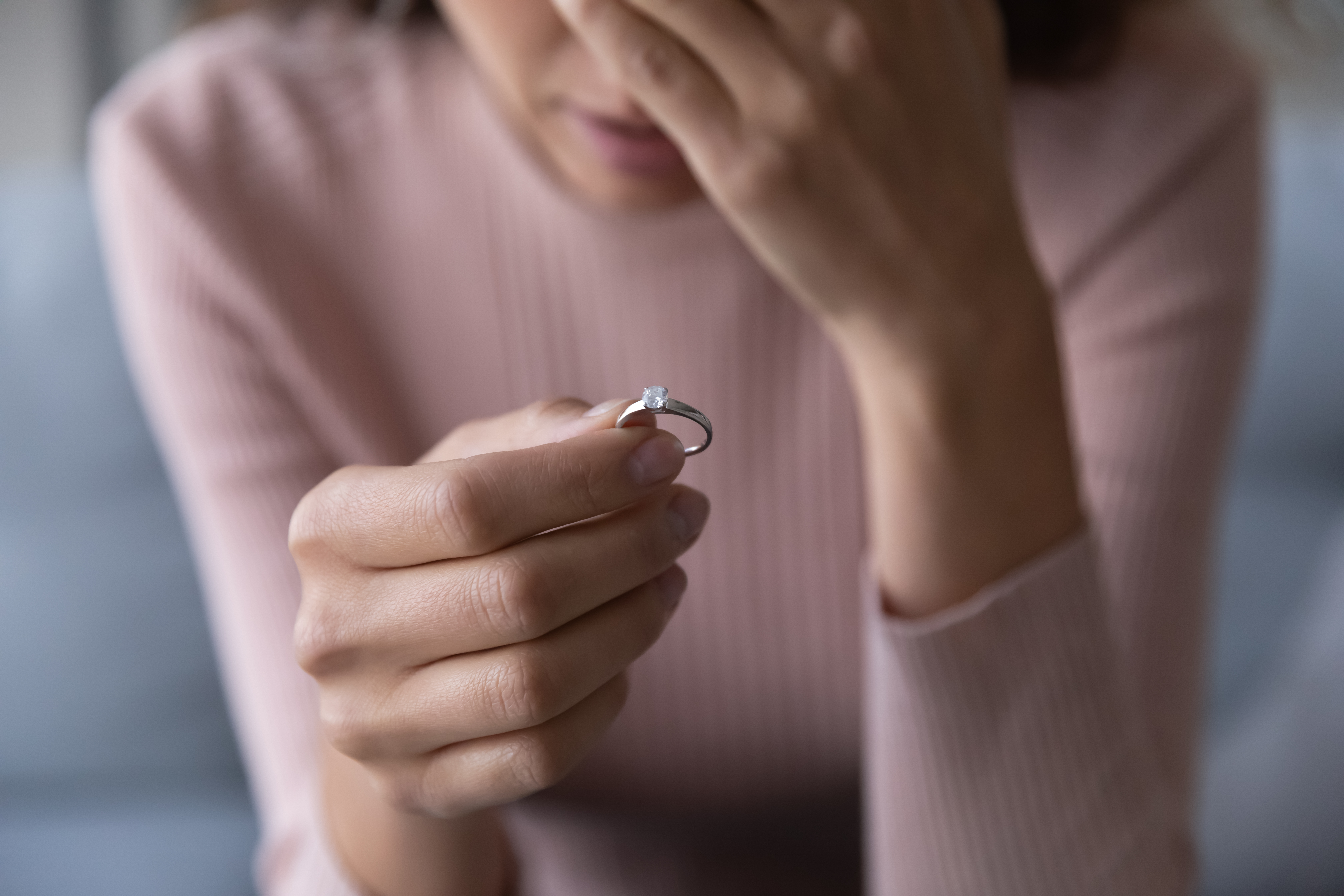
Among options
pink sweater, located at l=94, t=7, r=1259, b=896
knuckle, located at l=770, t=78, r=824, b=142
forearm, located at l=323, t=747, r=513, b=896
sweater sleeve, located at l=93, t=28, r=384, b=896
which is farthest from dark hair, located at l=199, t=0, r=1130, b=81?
forearm, located at l=323, t=747, r=513, b=896

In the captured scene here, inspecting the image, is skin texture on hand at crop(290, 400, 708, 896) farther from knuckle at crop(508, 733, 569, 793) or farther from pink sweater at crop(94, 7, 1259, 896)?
pink sweater at crop(94, 7, 1259, 896)

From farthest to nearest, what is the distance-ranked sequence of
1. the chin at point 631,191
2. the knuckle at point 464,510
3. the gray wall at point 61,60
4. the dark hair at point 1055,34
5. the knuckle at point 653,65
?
the gray wall at point 61,60 < the dark hair at point 1055,34 < the chin at point 631,191 < the knuckle at point 653,65 < the knuckle at point 464,510

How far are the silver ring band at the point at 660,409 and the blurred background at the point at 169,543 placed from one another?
0.47 metres

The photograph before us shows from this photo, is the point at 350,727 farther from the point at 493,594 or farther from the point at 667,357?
the point at 667,357

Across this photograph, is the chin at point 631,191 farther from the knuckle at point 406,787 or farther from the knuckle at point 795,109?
the knuckle at point 406,787

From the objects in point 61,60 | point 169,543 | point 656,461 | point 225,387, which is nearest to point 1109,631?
point 656,461

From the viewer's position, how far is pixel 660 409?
0.63ft

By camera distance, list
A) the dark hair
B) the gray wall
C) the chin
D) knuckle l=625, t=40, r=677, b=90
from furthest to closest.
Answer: the gray wall → the dark hair → the chin → knuckle l=625, t=40, r=677, b=90

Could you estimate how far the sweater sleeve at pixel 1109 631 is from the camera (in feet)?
1.24

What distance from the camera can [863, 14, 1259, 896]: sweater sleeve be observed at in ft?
1.24

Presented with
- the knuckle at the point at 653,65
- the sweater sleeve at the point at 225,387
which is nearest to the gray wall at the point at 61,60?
the sweater sleeve at the point at 225,387

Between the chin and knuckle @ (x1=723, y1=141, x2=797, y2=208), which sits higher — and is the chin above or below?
above

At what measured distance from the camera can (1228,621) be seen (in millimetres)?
775

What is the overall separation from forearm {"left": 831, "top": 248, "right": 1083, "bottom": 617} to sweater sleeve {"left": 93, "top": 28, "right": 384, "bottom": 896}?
22 centimetres
